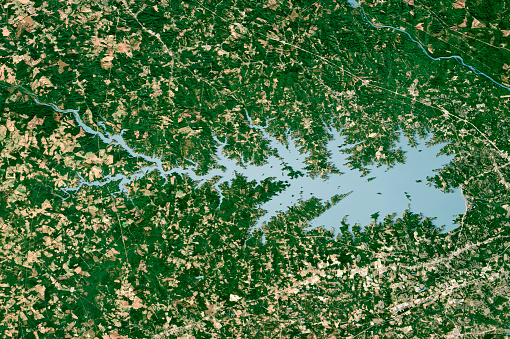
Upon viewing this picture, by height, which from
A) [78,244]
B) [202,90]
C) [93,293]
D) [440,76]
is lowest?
[93,293]

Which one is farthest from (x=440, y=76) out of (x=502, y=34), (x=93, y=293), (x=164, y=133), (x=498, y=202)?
(x=93, y=293)

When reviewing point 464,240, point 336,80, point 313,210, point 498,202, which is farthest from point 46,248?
point 498,202

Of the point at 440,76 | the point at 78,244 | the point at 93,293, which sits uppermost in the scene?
the point at 440,76

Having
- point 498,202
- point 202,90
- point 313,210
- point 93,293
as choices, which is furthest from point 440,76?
point 93,293

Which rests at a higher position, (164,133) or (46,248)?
(164,133)

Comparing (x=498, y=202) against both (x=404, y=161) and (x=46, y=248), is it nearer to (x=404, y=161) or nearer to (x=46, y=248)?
(x=404, y=161)

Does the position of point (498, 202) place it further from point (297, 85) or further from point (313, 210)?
point (297, 85)

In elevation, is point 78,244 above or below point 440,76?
below
